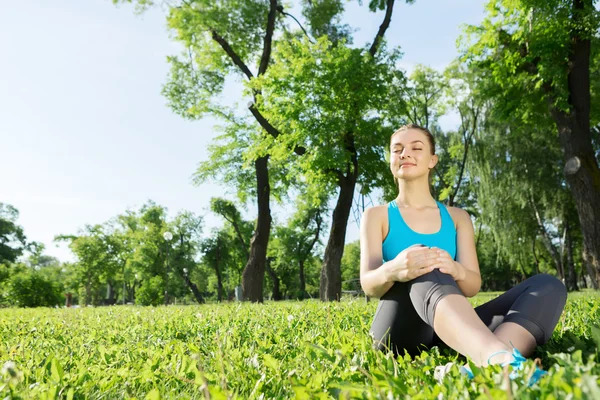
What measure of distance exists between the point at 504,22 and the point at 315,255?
134 feet

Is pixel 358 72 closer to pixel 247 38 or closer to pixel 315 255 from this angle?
pixel 247 38

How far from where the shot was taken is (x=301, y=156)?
42.2ft

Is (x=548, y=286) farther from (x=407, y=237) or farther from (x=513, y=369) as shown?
(x=513, y=369)

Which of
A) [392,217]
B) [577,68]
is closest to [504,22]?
[577,68]

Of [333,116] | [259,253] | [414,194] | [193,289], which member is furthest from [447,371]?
[193,289]

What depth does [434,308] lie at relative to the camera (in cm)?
238

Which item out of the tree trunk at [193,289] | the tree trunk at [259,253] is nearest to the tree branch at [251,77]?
the tree trunk at [259,253]

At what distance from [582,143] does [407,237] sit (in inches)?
426

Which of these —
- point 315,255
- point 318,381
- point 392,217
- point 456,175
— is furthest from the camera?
point 315,255

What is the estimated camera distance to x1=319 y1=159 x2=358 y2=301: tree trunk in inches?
515

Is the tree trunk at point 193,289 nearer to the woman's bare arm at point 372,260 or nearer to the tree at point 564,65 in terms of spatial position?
the tree at point 564,65

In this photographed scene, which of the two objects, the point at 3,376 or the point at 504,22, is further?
the point at 504,22

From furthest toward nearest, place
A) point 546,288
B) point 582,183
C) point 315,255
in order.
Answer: point 315,255
point 582,183
point 546,288

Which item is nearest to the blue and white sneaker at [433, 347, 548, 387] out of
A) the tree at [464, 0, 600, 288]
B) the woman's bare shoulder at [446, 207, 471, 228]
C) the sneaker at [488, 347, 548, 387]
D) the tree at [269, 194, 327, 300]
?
the sneaker at [488, 347, 548, 387]
